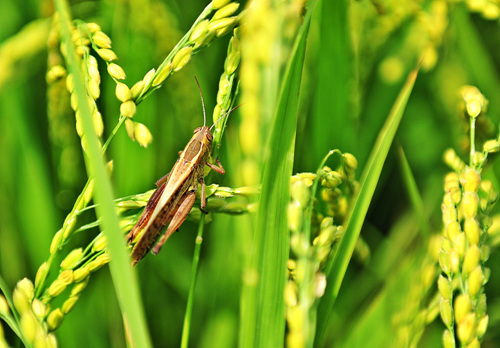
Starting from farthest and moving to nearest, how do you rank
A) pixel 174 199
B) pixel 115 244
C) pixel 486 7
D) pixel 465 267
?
1. pixel 174 199
2. pixel 486 7
3. pixel 465 267
4. pixel 115 244

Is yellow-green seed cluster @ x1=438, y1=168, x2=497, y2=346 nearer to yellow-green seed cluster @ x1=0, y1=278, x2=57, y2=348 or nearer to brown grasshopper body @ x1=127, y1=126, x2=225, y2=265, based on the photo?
brown grasshopper body @ x1=127, y1=126, x2=225, y2=265

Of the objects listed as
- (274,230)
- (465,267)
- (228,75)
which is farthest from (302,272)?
(228,75)

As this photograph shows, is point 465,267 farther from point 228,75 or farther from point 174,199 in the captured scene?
point 174,199

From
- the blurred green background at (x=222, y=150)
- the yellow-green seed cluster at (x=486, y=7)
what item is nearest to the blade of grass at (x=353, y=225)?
the blurred green background at (x=222, y=150)

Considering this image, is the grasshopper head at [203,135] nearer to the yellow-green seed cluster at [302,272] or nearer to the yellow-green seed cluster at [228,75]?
the yellow-green seed cluster at [228,75]

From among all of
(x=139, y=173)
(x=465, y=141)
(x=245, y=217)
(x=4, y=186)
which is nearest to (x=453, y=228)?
(x=245, y=217)
